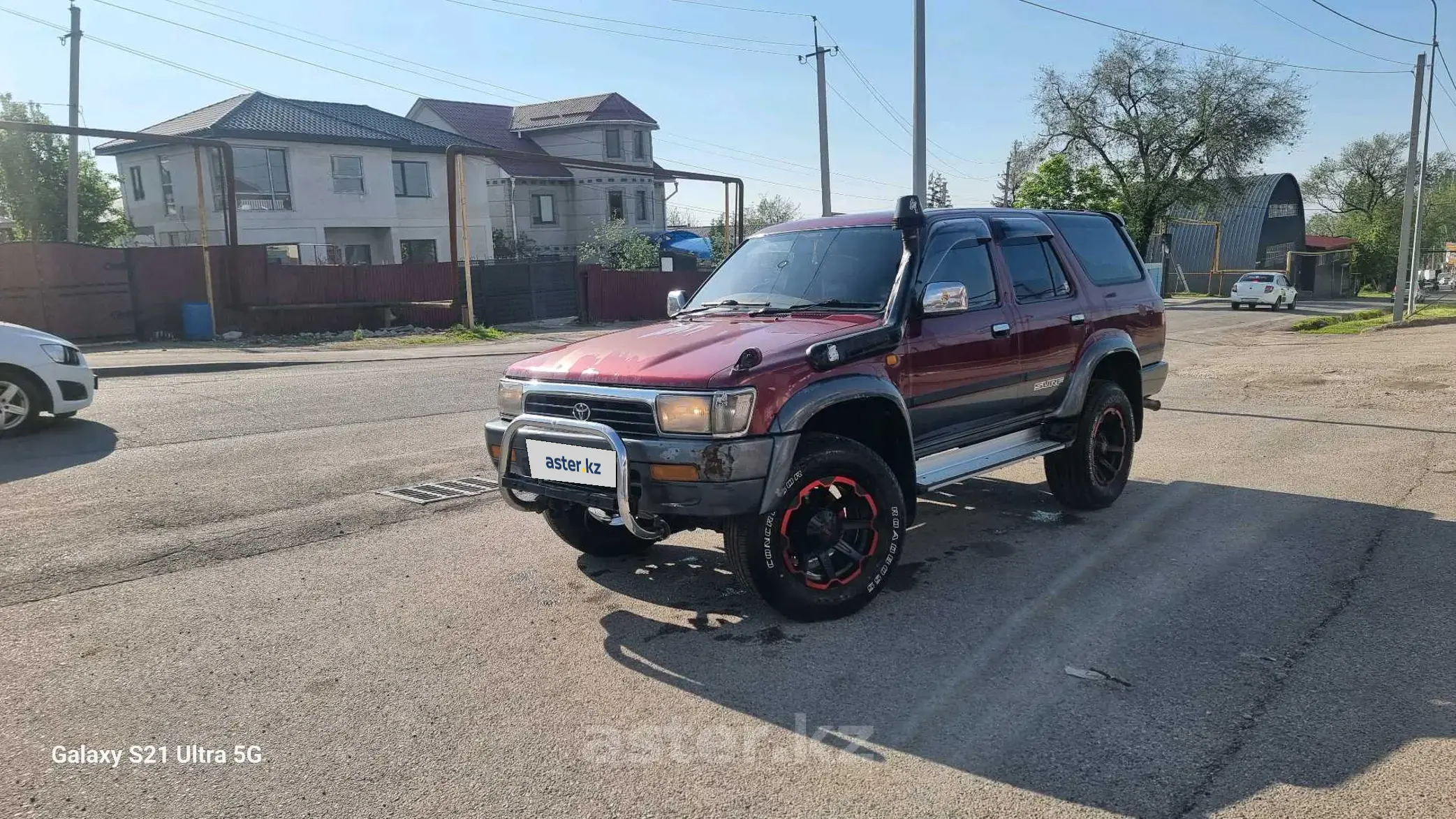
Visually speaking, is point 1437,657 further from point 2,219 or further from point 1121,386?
point 2,219

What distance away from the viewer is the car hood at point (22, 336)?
28.8 ft

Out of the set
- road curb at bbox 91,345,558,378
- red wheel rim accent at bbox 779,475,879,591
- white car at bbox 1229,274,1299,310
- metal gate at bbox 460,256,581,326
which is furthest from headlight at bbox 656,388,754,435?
white car at bbox 1229,274,1299,310

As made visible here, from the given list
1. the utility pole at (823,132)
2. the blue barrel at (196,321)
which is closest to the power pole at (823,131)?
the utility pole at (823,132)

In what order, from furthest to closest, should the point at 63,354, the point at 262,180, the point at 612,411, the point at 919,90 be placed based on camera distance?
the point at 262,180 → the point at 919,90 → the point at 63,354 → the point at 612,411

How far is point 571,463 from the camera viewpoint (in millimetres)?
4492

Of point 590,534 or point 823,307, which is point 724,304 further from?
point 590,534

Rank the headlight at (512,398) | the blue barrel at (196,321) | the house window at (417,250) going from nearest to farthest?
1. the headlight at (512,398)
2. the blue barrel at (196,321)
3. the house window at (417,250)

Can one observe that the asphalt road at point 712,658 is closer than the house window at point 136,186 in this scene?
Yes

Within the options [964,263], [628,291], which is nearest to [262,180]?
[628,291]

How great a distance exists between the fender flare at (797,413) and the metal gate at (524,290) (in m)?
21.0

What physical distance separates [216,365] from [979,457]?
518 inches

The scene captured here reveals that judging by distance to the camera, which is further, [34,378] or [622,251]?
[622,251]

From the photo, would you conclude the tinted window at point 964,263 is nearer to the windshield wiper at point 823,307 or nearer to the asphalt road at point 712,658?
the windshield wiper at point 823,307

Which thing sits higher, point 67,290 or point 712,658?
point 67,290
